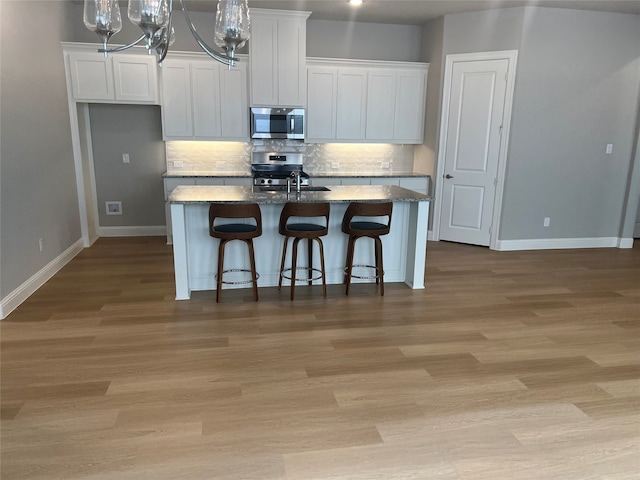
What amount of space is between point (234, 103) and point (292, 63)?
878 mm

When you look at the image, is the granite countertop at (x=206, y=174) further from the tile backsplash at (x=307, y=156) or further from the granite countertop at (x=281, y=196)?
the granite countertop at (x=281, y=196)

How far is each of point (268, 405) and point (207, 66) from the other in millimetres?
4466

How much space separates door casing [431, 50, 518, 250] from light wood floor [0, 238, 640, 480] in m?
1.56

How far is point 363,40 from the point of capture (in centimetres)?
601

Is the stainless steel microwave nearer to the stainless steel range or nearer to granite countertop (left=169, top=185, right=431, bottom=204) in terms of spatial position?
the stainless steel range

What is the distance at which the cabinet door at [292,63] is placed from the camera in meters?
5.44

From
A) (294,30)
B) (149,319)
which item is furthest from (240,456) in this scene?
(294,30)

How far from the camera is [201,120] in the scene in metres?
5.59

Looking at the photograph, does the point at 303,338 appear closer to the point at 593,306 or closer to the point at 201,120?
the point at 593,306

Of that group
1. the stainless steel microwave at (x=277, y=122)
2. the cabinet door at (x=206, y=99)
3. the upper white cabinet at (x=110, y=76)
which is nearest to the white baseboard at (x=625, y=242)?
the stainless steel microwave at (x=277, y=122)

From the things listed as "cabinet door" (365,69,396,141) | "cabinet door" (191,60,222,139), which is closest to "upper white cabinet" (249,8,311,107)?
"cabinet door" (191,60,222,139)

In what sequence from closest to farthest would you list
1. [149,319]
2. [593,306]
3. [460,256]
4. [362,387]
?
[362,387] < [149,319] < [593,306] < [460,256]

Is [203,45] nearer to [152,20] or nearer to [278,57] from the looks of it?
[152,20]

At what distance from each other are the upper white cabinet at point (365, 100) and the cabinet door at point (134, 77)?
1.93m
